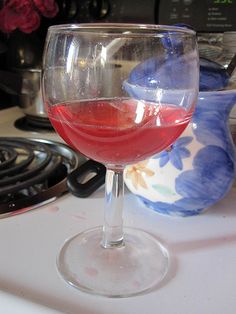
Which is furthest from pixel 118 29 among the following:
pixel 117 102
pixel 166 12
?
pixel 166 12

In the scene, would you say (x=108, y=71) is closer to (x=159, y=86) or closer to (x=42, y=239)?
(x=159, y=86)

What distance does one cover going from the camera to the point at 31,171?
60 cm

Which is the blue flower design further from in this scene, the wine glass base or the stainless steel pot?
the stainless steel pot

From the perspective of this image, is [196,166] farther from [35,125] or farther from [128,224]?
[35,125]

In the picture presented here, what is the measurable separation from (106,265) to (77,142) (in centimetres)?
12

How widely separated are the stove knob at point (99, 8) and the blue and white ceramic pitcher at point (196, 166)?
0.44 meters

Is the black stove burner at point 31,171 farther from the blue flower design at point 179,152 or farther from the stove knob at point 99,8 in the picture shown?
the stove knob at point 99,8

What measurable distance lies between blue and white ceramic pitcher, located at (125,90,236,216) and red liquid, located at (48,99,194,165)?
79 mm

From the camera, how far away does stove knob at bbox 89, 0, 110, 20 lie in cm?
86

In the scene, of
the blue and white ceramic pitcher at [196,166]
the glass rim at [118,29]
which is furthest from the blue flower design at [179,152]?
the glass rim at [118,29]

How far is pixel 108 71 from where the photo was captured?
44 centimetres

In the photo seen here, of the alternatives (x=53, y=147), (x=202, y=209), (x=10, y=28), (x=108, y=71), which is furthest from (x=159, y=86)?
(x=10, y=28)

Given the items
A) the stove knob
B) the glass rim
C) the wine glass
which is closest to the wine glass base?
the wine glass

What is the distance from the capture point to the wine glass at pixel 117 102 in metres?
0.40
